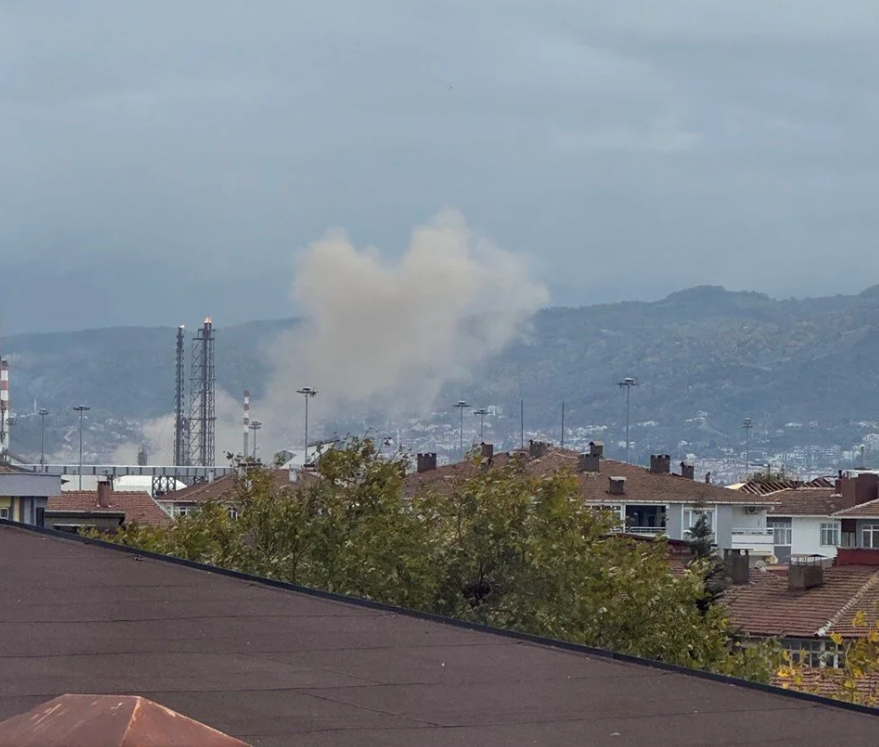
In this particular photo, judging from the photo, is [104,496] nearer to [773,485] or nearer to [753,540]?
[753,540]

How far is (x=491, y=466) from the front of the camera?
3503 cm

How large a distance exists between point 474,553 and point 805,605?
1583 centimetres

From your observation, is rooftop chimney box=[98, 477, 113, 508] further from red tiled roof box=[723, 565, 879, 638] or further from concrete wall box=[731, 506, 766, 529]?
concrete wall box=[731, 506, 766, 529]

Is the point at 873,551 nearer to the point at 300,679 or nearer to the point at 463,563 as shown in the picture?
the point at 463,563

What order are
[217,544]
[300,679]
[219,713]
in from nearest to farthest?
[219,713], [300,679], [217,544]

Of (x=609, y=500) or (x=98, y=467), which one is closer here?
(x=609, y=500)

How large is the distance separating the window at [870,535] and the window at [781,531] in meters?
17.7

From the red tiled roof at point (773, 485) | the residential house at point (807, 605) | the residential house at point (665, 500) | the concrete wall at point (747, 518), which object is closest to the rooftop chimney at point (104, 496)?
the residential house at point (665, 500)

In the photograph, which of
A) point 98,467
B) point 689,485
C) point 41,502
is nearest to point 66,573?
point 41,502

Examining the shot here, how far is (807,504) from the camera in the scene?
94.6m

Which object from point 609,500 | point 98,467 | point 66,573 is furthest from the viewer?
point 98,467

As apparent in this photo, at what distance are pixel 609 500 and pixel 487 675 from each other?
76.9m

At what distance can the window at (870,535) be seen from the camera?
2913 inches

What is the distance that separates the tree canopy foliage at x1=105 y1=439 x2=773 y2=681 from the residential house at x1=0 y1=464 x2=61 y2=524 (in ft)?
9.69
